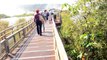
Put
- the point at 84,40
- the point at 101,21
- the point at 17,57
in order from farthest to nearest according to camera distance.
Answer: the point at 84,40
the point at 17,57
the point at 101,21

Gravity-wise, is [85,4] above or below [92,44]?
above

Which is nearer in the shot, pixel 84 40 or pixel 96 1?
pixel 96 1

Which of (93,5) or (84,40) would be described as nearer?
(93,5)

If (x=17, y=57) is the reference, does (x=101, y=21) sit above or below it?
above

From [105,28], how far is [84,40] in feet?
4.16

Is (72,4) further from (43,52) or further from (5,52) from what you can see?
(5,52)

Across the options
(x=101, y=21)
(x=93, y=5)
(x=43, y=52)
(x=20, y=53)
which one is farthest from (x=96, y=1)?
(x=20, y=53)

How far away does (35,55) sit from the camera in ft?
33.8

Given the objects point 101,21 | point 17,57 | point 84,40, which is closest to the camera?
point 101,21

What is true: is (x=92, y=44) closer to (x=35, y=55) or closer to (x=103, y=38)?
(x=103, y=38)

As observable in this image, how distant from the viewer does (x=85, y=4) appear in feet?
32.7

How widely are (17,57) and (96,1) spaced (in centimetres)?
364

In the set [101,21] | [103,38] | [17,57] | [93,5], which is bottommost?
[17,57]

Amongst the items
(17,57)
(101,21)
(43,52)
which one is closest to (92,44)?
(101,21)
